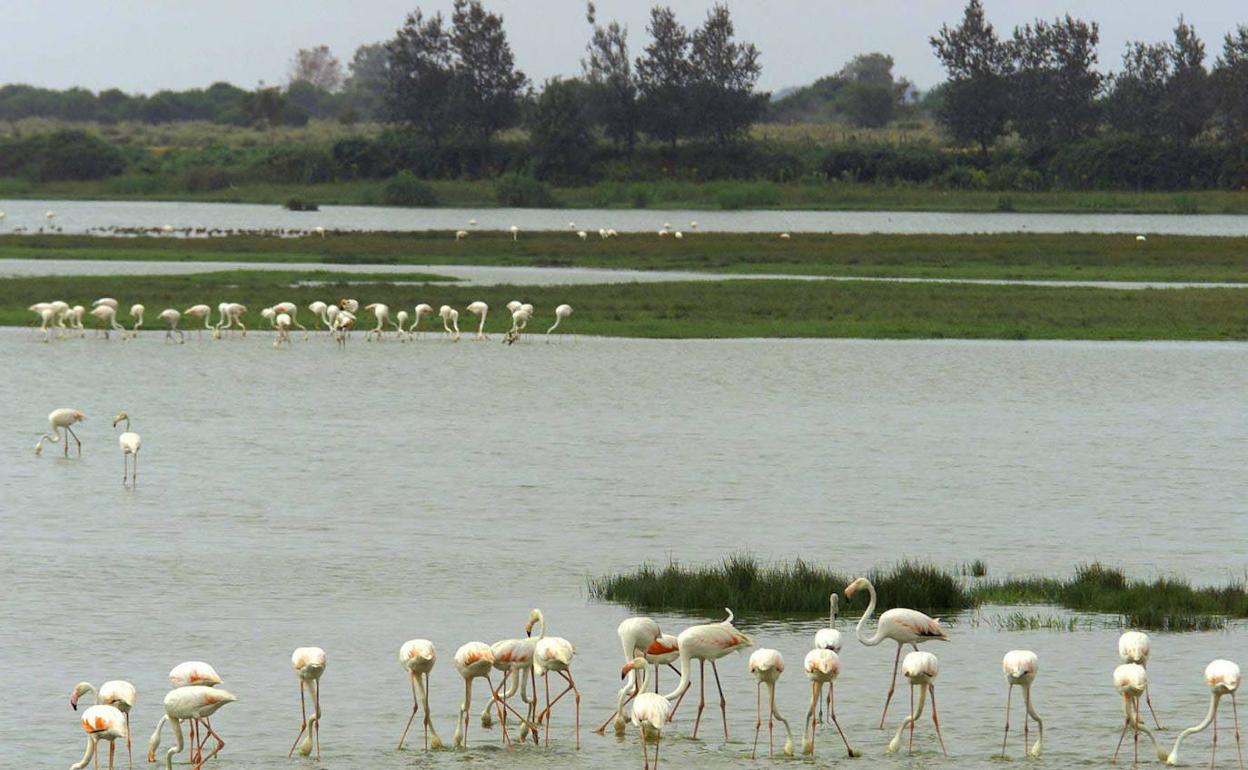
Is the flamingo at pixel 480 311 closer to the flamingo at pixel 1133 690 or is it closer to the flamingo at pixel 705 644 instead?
the flamingo at pixel 705 644

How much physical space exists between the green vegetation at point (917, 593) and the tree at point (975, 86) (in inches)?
3935

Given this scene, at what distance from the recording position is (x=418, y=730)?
1214 centimetres

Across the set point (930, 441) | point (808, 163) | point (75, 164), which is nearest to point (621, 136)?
point (808, 163)

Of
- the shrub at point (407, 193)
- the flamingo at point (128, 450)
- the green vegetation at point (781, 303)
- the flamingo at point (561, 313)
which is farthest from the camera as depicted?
the shrub at point (407, 193)

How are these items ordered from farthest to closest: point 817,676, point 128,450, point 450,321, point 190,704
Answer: point 450,321 → point 128,450 → point 817,676 → point 190,704

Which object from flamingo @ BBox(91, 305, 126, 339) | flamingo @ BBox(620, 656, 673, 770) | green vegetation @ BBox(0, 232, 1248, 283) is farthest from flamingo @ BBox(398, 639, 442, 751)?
green vegetation @ BBox(0, 232, 1248, 283)

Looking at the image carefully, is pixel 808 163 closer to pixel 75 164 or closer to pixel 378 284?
pixel 75 164

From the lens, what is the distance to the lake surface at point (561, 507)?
13.0 m

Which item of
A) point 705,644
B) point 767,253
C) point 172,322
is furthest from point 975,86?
point 705,644

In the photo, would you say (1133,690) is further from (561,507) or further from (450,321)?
(450,321)

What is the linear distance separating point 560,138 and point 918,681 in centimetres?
9619

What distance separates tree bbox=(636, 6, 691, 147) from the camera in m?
116

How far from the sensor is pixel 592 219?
87.9 metres

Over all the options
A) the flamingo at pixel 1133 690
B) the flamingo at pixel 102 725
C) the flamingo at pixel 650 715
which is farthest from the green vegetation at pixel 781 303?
the flamingo at pixel 102 725
